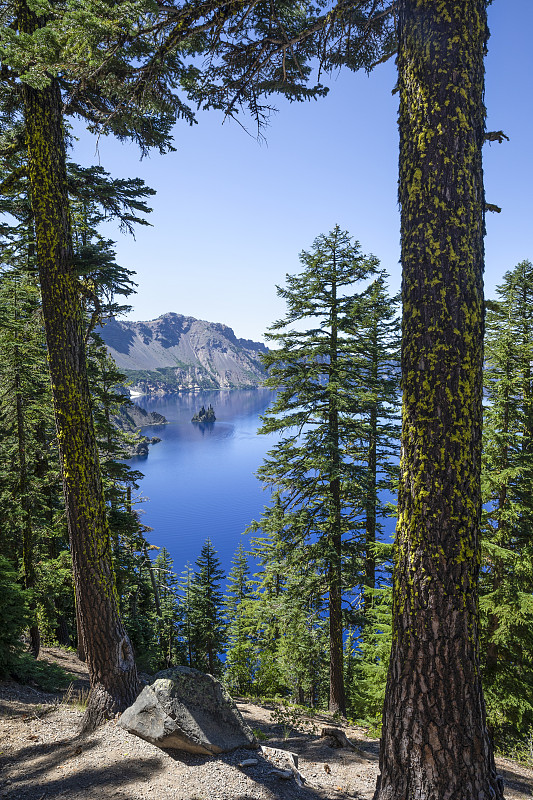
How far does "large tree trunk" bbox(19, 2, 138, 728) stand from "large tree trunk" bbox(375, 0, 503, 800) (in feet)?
12.3

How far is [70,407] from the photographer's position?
206 inches

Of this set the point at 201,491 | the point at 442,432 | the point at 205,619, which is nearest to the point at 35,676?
the point at 442,432

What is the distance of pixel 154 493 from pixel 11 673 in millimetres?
62347

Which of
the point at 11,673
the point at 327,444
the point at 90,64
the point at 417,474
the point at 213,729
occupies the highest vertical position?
the point at 90,64

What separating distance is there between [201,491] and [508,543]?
202 ft

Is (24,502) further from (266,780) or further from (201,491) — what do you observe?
(201,491)

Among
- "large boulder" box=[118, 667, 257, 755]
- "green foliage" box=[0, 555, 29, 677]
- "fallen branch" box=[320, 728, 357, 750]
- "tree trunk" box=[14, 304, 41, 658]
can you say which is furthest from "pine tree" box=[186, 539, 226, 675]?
"large boulder" box=[118, 667, 257, 755]

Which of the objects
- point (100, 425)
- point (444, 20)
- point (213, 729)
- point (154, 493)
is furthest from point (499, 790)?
point (154, 493)

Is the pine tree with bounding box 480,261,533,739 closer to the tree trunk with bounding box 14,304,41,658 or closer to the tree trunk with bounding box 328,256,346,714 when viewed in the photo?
the tree trunk with bounding box 328,256,346,714

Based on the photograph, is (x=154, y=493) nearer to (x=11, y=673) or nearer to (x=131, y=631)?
(x=131, y=631)

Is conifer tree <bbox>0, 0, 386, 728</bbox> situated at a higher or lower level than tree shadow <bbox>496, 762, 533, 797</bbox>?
higher

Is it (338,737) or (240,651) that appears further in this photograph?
(240,651)

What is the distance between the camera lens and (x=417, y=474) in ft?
9.29

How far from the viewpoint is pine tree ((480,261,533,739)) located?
830 centimetres
